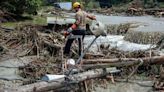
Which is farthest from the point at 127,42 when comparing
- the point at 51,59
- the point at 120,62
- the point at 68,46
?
the point at 120,62

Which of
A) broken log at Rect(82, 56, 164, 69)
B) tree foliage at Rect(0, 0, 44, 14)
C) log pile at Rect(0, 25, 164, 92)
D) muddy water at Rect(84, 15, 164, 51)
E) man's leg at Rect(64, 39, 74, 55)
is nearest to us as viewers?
log pile at Rect(0, 25, 164, 92)

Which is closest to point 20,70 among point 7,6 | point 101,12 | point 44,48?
point 44,48

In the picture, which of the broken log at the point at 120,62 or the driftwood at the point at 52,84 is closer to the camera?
the driftwood at the point at 52,84

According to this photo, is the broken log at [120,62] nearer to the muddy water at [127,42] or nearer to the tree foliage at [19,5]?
the muddy water at [127,42]

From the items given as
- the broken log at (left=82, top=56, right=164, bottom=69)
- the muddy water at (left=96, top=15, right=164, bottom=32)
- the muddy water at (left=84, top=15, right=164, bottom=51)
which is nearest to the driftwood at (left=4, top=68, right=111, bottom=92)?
the broken log at (left=82, top=56, right=164, bottom=69)

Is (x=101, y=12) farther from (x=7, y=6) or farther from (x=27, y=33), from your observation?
(x=27, y=33)

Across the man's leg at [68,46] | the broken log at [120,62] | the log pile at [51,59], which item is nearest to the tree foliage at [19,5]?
the log pile at [51,59]

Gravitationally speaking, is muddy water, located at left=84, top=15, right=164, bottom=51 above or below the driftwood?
below

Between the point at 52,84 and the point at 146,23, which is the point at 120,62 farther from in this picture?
the point at 146,23

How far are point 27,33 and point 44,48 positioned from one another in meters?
1.18

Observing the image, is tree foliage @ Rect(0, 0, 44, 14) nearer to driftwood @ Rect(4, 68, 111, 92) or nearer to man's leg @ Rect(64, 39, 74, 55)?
man's leg @ Rect(64, 39, 74, 55)

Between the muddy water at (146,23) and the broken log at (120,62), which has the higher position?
the broken log at (120,62)

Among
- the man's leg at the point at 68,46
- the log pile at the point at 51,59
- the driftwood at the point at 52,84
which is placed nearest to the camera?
the driftwood at the point at 52,84

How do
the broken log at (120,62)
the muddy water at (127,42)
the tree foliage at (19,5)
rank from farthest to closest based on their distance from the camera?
the tree foliage at (19,5) < the muddy water at (127,42) < the broken log at (120,62)
